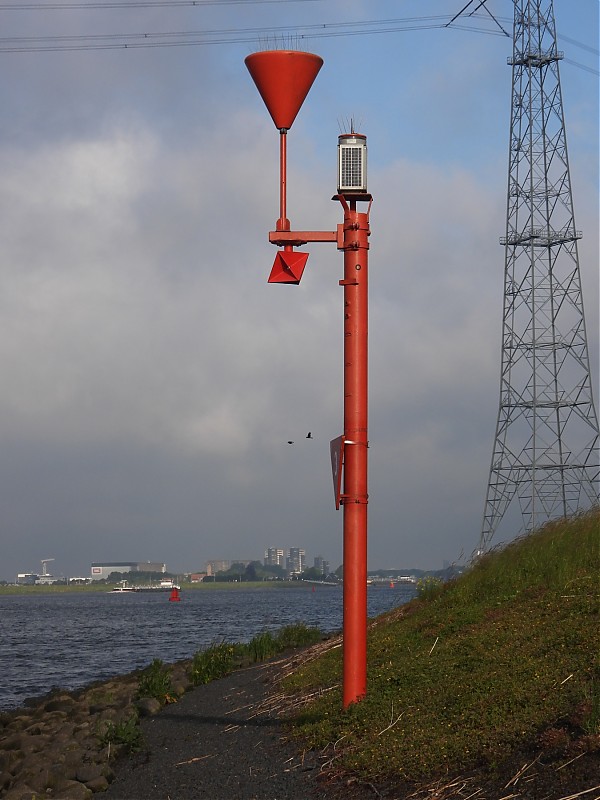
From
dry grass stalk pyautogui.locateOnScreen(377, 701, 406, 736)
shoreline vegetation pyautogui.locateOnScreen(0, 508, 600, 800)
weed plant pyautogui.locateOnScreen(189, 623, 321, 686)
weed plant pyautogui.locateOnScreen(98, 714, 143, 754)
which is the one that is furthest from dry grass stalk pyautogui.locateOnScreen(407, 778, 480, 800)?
weed plant pyautogui.locateOnScreen(189, 623, 321, 686)

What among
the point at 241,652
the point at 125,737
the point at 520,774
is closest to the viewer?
the point at 520,774

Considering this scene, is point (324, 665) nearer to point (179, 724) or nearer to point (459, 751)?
point (179, 724)

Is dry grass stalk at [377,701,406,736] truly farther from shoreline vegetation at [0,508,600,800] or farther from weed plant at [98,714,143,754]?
weed plant at [98,714,143,754]

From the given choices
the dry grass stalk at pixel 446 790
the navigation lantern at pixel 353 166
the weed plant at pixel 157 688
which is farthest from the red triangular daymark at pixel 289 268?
the weed plant at pixel 157 688

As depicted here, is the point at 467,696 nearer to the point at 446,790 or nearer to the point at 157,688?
the point at 446,790

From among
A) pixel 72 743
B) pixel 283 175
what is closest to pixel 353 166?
pixel 283 175

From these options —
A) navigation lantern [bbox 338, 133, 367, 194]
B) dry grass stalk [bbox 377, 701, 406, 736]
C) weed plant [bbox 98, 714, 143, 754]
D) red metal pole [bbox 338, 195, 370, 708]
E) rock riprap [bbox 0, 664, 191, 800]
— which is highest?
navigation lantern [bbox 338, 133, 367, 194]

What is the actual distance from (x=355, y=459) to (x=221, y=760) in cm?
344

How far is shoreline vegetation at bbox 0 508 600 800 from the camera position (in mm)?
8055

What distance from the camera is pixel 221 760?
10.2 metres

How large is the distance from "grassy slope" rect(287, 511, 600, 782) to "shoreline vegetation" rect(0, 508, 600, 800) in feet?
0.06

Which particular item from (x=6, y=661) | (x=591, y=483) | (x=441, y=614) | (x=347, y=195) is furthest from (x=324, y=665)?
(x=6, y=661)

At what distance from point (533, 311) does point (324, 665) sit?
20061 mm

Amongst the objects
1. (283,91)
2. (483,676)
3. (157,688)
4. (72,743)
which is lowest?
(72,743)
